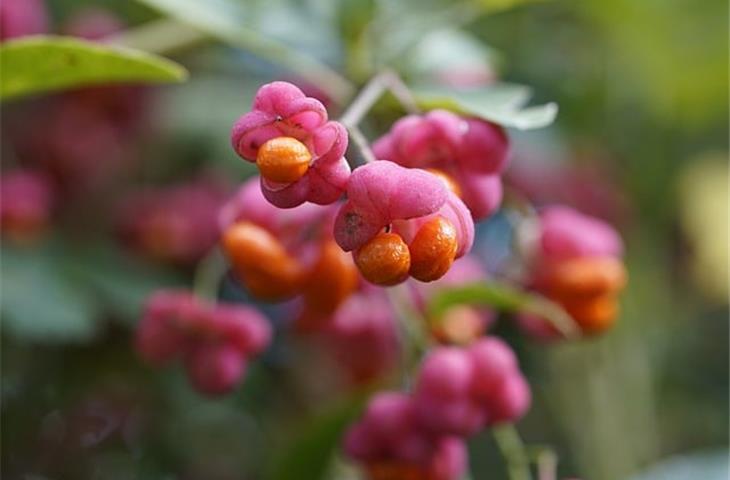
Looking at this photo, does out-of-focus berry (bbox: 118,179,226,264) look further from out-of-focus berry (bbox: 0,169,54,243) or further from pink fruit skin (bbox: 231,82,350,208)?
pink fruit skin (bbox: 231,82,350,208)

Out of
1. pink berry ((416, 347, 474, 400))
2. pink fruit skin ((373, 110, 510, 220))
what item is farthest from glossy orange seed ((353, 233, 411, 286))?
pink berry ((416, 347, 474, 400))

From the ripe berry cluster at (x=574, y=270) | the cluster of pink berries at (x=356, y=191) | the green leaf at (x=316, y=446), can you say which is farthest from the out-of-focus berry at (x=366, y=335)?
the cluster of pink berries at (x=356, y=191)

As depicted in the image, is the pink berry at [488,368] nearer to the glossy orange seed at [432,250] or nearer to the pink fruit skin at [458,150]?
the pink fruit skin at [458,150]

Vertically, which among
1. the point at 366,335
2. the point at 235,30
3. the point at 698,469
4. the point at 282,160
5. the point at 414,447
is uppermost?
the point at 282,160

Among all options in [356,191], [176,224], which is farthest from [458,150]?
[176,224]

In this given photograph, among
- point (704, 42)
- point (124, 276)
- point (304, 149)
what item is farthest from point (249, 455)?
point (304, 149)

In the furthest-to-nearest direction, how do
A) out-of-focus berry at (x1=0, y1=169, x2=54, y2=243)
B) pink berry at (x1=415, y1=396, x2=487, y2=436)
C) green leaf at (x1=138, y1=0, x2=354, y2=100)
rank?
1. out-of-focus berry at (x1=0, y1=169, x2=54, y2=243)
2. green leaf at (x1=138, y1=0, x2=354, y2=100)
3. pink berry at (x1=415, y1=396, x2=487, y2=436)

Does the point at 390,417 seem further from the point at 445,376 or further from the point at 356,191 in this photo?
the point at 356,191
